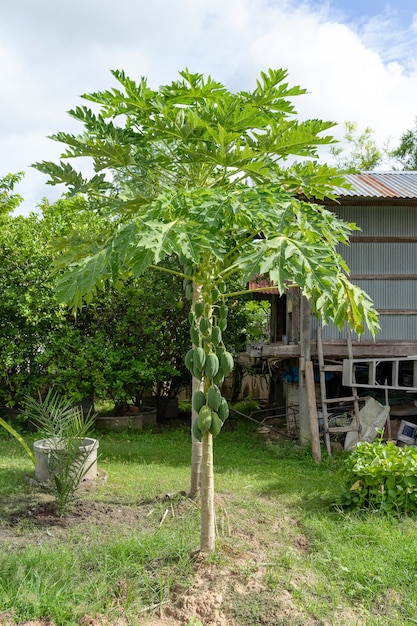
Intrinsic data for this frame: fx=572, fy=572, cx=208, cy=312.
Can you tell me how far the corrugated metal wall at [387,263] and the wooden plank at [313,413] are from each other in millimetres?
639

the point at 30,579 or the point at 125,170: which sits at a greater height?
the point at 125,170

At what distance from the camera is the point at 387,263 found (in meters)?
9.23

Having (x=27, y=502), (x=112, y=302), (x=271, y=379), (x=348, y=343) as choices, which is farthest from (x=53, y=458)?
(x=271, y=379)

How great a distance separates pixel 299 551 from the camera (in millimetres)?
4578

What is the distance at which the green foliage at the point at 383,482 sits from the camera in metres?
5.29

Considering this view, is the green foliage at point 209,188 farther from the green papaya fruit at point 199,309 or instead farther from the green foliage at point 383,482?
the green foliage at point 383,482

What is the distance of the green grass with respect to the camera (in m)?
3.67

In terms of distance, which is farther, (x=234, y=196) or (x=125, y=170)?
(x=125, y=170)

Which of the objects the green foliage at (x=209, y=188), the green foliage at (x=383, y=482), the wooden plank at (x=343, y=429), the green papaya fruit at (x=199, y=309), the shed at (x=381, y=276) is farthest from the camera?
the shed at (x=381, y=276)

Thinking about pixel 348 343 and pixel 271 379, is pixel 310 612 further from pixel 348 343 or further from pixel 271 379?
pixel 271 379

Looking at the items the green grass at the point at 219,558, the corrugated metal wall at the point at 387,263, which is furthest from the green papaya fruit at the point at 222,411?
the corrugated metal wall at the point at 387,263

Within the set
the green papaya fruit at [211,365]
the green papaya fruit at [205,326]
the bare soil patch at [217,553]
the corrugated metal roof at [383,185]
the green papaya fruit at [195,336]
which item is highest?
the corrugated metal roof at [383,185]

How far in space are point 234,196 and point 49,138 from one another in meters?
1.61

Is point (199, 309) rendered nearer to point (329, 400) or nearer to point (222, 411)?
point (222, 411)
